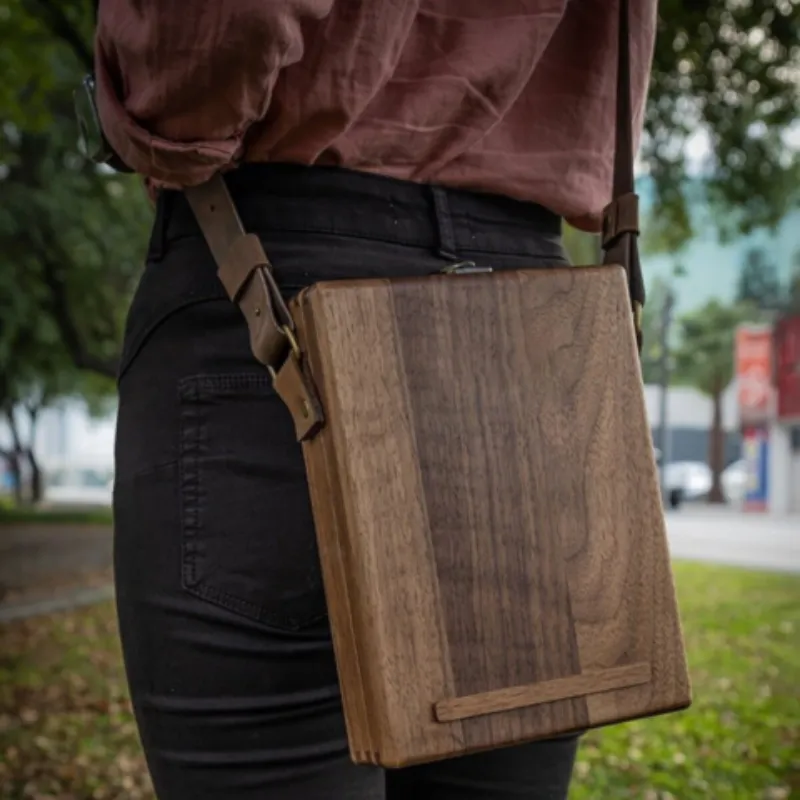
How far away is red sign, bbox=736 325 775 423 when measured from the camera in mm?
10781

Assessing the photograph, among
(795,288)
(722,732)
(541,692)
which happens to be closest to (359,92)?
(541,692)

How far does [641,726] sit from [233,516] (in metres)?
4.89

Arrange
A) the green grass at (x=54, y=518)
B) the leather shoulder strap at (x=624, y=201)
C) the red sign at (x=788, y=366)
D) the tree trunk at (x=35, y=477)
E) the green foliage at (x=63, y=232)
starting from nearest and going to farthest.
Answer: the leather shoulder strap at (x=624, y=201)
the green foliage at (x=63, y=232)
the red sign at (x=788, y=366)
the green grass at (x=54, y=518)
the tree trunk at (x=35, y=477)

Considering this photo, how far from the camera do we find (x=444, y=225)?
0.81 metres

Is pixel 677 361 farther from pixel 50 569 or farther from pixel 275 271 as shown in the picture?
pixel 275 271

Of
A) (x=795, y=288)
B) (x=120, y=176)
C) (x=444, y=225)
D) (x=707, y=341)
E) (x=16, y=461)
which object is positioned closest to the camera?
(x=444, y=225)

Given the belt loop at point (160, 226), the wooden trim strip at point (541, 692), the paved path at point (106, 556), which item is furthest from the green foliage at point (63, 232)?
the wooden trim strip at point (541, 692)

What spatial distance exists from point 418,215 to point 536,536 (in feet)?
0.85

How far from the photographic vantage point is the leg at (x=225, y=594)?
2.37ft

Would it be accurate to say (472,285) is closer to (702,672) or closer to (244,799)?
(244,799)

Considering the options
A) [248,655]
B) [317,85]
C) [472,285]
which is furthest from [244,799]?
[317,85]

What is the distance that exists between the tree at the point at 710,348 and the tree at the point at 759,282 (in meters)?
0.65

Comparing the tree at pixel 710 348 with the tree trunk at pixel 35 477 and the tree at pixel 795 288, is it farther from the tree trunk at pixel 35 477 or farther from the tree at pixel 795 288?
the tree trunk at pixel 35 477

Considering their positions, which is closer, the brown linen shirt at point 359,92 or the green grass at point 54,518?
the brown linen shirt at point 359,92
